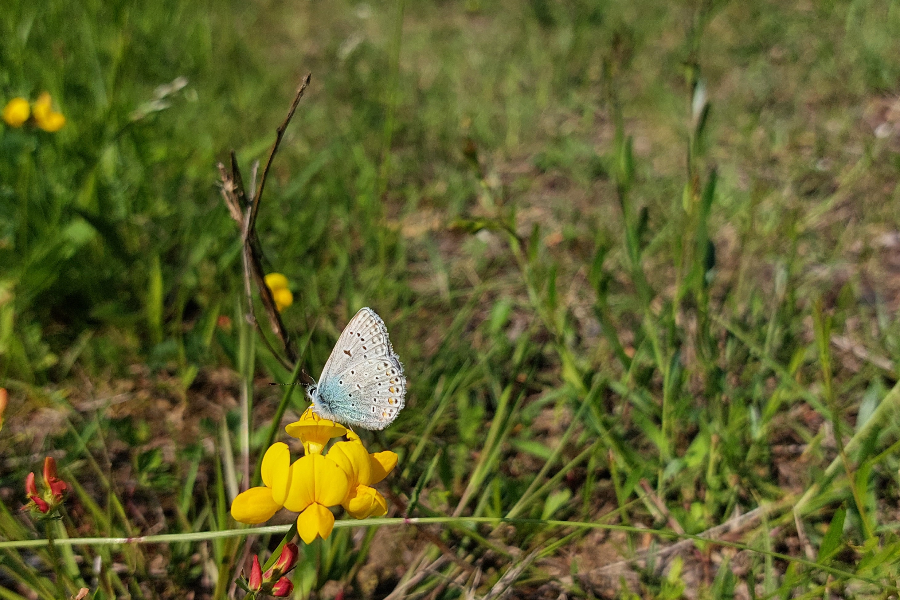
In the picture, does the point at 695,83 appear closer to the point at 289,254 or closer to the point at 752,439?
the point at 752,439

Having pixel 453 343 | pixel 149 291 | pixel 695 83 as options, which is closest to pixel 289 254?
pixel 149 291

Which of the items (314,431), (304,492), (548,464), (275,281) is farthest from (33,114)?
(548,464)

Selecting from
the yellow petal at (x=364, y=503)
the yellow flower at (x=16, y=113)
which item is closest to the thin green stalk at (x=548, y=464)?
the yellow petal at (x=364, y=503)

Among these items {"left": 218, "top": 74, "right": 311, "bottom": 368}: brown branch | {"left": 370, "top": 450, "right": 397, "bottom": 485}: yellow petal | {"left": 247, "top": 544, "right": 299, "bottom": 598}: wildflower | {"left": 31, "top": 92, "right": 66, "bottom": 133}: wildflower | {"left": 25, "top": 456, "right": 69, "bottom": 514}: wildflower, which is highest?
{"left": 31, "top": 92, "right": 66, "bottom": 133}: wildflower

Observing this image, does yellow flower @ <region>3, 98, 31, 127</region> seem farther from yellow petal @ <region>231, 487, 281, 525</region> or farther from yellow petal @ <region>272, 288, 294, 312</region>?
yellow petal @ <region>231, 487, 281, 525</region>

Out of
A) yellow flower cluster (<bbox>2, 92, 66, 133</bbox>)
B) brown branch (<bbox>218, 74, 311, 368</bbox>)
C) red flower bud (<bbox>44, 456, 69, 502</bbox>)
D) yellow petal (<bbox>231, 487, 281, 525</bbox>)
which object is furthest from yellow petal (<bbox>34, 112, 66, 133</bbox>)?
yellow petal (<bbox>231, 487, 281, 525</bbox>)
